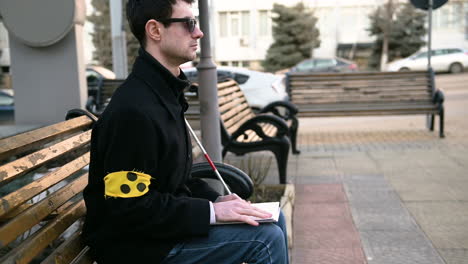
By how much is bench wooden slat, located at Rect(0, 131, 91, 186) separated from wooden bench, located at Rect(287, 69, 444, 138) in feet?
24.9

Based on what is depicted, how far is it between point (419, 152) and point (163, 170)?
21.2ft

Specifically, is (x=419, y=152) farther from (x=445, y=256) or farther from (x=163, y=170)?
(x=163, y=170)

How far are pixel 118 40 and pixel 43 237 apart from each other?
44.3ft

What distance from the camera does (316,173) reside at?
270 inches

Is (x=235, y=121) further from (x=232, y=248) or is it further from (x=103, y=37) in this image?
(x=103, y=37)

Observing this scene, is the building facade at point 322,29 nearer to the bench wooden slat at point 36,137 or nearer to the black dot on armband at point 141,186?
the bench wooden slat at point 36,137

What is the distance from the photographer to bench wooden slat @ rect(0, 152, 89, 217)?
1.94 metres

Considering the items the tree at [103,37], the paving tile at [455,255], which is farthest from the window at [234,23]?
the paving tile at [455,255]

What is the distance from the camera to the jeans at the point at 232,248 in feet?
7.41

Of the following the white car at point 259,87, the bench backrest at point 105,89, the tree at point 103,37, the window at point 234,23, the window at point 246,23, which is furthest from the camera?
the window at point 234,23

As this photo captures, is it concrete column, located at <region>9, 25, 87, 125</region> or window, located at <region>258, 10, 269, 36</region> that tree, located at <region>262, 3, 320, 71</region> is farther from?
concrete column, located at <region>9, 25, 87, 125</region>

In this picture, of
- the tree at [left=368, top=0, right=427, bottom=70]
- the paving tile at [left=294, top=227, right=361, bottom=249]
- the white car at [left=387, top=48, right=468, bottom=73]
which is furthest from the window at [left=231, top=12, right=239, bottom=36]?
the paving tile at [left=294, top=227, right=361, bottom=249]

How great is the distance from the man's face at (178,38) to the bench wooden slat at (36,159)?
2.04 ft

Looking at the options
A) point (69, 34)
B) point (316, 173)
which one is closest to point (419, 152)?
point (316, 173)
